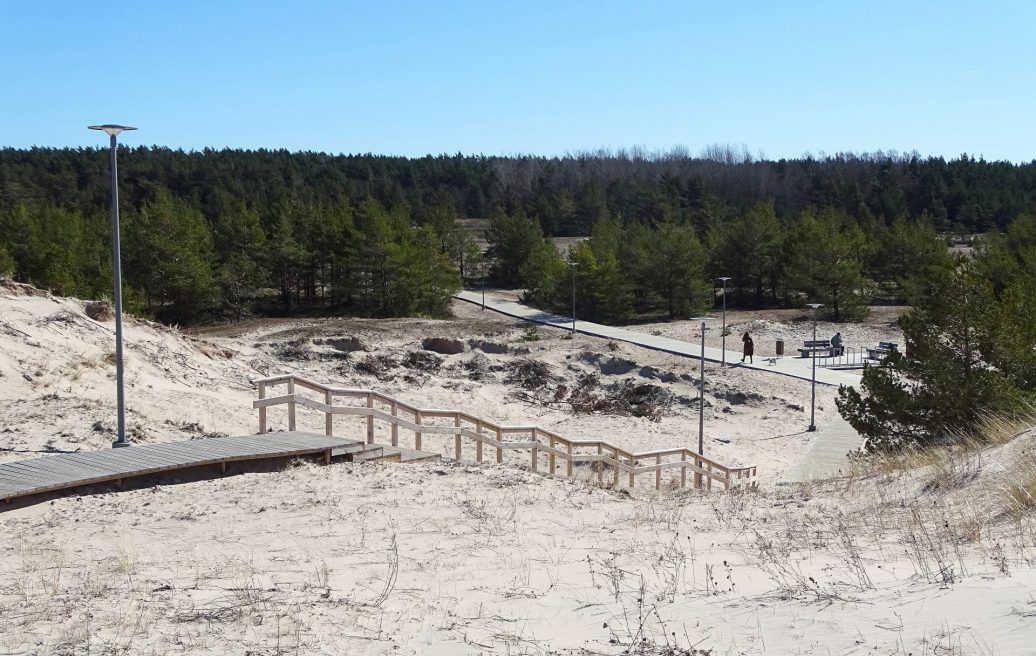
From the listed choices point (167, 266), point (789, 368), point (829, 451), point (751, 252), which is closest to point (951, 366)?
point (829, 451)

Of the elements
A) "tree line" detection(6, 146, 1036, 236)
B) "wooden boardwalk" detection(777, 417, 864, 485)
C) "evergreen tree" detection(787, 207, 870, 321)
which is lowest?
"wooden boardwalk" detection(777, 417, 864, 485)

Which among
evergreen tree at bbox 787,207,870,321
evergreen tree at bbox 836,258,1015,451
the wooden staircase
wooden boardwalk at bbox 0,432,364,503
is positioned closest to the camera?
wooden boardwalk at bbox 0,432,364,503

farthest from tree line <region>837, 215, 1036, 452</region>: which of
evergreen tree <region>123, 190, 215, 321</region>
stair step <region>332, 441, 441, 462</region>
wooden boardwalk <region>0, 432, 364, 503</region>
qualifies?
evergreen tree <region>123, 190, 215, 321</region>

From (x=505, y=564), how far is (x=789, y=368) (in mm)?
33988

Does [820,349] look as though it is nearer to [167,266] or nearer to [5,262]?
[167,266]

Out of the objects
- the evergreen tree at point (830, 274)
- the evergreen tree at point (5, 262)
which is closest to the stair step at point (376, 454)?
the evergreen tree at point (5, 262)

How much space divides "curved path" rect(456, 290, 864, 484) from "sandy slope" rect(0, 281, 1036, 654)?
6030 mm

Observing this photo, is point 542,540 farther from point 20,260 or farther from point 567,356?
point 20,260

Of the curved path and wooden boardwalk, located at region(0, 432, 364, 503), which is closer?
wooden boardwalk, located at region(0, 432, 364, 503)

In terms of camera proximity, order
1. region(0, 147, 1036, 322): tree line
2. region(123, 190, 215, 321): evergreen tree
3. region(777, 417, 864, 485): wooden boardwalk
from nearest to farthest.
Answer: region(777, 417, 864, 485): wooden boardwalk
region(123, 190, 215, 321): evergreen tree
region(0, 147, 1036, 322): tree line

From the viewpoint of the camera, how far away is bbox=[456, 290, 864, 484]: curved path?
23.9 m

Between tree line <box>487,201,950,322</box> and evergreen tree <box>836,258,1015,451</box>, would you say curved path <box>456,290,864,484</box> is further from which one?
tree line <box>487,201,950,322</box>

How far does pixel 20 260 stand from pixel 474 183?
77591mm

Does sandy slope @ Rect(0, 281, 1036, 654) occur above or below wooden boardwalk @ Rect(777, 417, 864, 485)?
above
